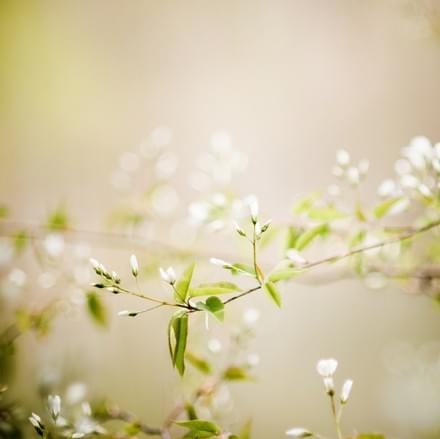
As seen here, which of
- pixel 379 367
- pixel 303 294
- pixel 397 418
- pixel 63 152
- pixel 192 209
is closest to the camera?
pixel 192 209

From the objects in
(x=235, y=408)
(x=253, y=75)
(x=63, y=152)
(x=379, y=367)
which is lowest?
(x=235, y=408)

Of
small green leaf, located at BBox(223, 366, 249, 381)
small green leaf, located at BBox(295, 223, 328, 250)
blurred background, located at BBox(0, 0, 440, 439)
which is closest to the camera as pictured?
small green leaf, located at BBox(295, 223, 328, 250)

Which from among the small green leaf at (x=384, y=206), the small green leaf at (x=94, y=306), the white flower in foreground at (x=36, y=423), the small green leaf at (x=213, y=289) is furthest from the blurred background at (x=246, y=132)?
the small green leaf at (x=213, y=289)

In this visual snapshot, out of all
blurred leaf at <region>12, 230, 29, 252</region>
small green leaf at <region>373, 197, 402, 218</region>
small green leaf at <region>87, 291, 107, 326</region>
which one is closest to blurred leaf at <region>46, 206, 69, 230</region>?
blurred leaf at <region>12, 230, 29, 252</region>

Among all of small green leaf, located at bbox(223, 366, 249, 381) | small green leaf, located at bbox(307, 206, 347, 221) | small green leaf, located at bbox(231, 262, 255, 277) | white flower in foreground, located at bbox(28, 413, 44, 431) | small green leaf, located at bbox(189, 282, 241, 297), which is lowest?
small green leaf, located at bbox(223, 366, 249, 381)

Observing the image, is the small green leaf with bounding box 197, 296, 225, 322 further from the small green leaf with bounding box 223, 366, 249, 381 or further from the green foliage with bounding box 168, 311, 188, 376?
the small green leaf with bounding box 223, 366, 249, 381

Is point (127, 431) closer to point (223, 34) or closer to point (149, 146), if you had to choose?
Result: point (149, 146)

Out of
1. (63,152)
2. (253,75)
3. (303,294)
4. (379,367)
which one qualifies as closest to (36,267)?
(63,152)

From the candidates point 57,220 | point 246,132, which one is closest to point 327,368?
point 57,220
